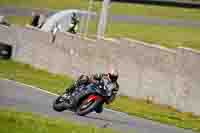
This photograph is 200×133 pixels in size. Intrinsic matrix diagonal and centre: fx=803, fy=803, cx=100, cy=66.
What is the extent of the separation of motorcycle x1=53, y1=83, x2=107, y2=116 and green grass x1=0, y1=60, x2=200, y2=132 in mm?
2327

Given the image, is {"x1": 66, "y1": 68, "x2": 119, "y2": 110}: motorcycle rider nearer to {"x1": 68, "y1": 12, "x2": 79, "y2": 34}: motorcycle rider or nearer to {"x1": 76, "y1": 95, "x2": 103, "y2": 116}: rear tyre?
{"x1": 76, "y1": 95, "x2": 103, "y2": 116}: rear tyre

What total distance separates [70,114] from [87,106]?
1.99ft

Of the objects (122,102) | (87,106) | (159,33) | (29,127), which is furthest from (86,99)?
(159,33)

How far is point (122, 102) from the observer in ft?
82.6

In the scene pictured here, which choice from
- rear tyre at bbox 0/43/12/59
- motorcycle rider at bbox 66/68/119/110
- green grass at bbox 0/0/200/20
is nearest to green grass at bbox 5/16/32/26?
green grass at bbox 0/0/200/20

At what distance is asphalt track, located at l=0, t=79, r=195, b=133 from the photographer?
1837cm

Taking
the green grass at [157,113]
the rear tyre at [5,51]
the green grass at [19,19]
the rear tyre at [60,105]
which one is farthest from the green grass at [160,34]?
the rear tyre at [60,105]

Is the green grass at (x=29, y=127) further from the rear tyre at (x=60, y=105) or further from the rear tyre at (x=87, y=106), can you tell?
the rear tyre at (x=60, y=105)

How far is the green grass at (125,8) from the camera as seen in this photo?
4695 centimetres

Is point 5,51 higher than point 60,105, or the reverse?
point 60,105

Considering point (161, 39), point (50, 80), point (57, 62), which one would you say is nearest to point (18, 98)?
point (50, 80)

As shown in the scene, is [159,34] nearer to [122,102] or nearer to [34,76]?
[34,76]

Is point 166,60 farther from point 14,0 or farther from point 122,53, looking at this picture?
point 14,0

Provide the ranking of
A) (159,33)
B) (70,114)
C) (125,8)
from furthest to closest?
(125,8) → (159,33) → (70,114)
